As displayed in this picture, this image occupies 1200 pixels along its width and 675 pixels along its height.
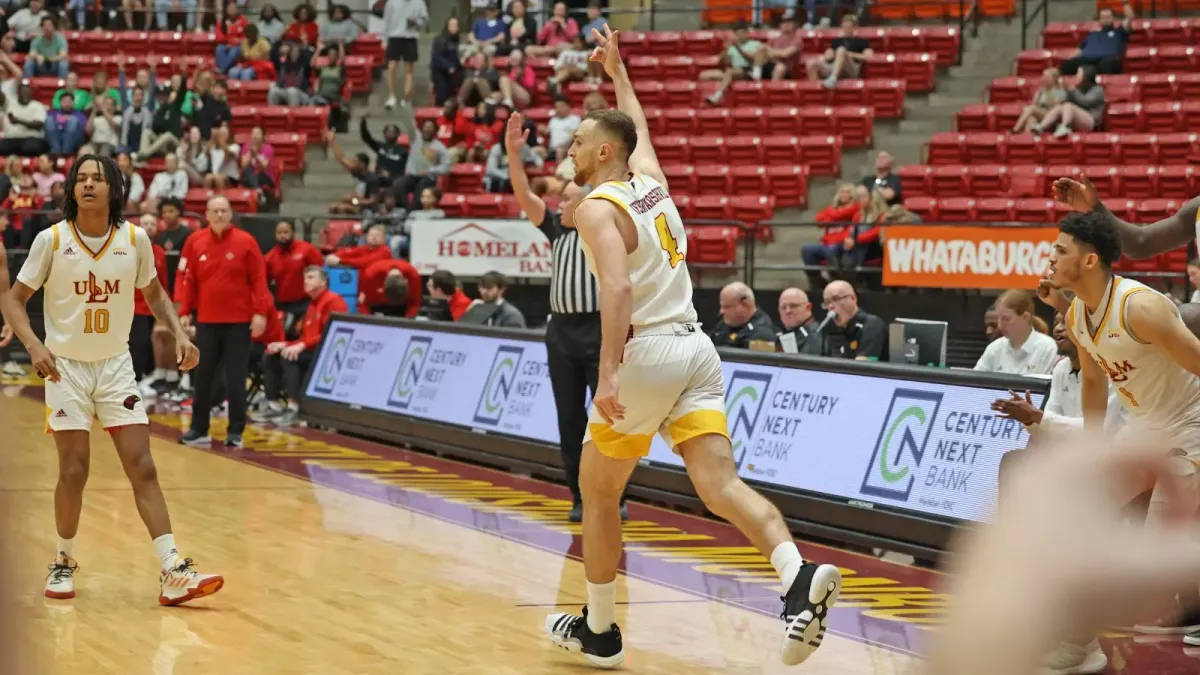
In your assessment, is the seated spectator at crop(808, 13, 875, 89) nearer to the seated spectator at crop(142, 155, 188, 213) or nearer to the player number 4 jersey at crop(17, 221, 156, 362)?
the seated spectator at crop(142, 155, 188, 213)

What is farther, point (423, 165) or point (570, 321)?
point (423, 165)

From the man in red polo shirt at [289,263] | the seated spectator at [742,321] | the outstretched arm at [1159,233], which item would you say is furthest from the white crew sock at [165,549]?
the man in red polo shirt at [289,263]

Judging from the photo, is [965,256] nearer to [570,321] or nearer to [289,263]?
[289,263]

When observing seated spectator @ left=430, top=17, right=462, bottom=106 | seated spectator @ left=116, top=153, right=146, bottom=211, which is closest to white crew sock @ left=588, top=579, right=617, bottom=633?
seated spectator @ left=116, top=153, right=146, bottom=211

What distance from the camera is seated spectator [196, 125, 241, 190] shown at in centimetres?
2412

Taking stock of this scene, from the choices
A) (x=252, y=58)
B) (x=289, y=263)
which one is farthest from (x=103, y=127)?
(x=289, y=263)

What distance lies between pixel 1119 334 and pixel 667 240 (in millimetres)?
1744

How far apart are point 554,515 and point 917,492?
269 cm

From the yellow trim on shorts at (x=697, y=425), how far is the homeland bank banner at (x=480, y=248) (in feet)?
42.6

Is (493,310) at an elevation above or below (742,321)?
below

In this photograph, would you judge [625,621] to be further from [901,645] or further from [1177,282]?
[1177,282]

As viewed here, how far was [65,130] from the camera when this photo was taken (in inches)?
988

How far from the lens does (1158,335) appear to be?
6137 mm

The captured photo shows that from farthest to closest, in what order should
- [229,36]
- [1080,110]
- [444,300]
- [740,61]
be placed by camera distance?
[229,36] < [740,61] < [1080,110] < [444,300]
